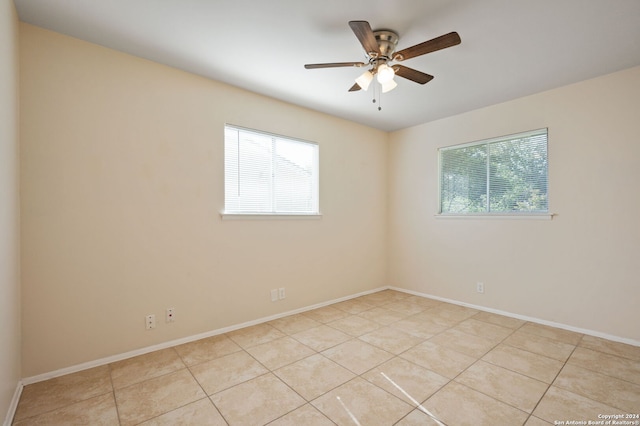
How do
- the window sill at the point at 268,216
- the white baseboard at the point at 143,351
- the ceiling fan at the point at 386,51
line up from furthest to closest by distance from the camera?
the window sill at the point at 268,216
the white baseboard at the point at 143,351
the ceiling fan at the point at 386,51

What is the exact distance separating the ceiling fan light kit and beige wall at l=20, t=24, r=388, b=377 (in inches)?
53.4

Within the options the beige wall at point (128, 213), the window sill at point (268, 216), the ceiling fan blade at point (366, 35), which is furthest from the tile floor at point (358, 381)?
the ceiling fan blade at point (366, 35)

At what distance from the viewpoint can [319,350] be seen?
2.58 meters

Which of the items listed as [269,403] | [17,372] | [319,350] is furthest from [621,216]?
[17,372]

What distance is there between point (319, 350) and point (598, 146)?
3.29m

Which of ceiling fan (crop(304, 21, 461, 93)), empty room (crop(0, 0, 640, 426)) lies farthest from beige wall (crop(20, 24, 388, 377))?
ceiling fan (crop(304, 21, 461, 93))

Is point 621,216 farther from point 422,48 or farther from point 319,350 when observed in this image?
point 319,350

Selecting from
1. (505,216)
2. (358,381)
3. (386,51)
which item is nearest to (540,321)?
(505,216)

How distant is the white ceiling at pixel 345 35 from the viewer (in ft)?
6.27

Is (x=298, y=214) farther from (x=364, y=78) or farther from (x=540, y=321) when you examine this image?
(x=540, y=321)

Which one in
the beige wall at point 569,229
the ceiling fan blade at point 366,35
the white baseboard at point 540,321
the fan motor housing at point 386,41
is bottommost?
the white baseboard at point 540,321

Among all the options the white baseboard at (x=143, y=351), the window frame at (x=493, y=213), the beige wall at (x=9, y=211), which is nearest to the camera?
the beige wall at (x=9, y=211)

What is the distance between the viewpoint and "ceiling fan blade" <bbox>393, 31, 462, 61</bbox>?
1.81 meters

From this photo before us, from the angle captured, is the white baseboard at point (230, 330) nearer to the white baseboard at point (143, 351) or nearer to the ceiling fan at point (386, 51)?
the white baseboard at point (143, 351)
